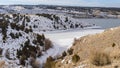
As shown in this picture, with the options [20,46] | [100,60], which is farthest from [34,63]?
[100,60]

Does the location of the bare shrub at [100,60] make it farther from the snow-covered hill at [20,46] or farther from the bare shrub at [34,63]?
the bare shrub at [34,63]

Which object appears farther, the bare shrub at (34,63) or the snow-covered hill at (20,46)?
the snow-covered hill at (20,46)

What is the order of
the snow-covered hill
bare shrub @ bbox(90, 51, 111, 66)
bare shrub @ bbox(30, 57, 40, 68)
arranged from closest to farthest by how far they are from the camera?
1. bare shrub @ bbox(90, 51, 111, 66)
2. bare shrub @ bbox(30, 57, 40, 68)
3. the snow-covered hill

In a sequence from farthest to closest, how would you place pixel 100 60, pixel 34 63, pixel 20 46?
pixel 20 46, pixel 34 63, pixel 100 60

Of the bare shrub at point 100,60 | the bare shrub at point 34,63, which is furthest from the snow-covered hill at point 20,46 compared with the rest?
the bare shrub at point 100,60

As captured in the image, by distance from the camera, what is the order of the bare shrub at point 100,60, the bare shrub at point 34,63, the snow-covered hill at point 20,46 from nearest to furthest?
1. the bare shrub at point 100,60
2. the bare shrub at point 34,63
3. the snow-covered hill at point 20,46

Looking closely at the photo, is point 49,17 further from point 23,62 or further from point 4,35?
point 23,62

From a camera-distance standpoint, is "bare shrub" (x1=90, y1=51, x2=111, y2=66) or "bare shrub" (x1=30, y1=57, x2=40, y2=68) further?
"bare shrub" (x1=30, y1=57, x2=40, y2=68)

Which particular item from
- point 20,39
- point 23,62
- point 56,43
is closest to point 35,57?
point 23,62

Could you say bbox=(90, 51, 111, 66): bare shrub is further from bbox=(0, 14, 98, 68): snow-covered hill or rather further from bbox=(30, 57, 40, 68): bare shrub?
bbox=(30, 57, 40, 68): bare shrub

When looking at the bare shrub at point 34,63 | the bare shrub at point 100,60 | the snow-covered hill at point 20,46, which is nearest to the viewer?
the bare shrub at point 100,60

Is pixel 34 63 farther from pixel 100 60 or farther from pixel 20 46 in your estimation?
pixel 100 60

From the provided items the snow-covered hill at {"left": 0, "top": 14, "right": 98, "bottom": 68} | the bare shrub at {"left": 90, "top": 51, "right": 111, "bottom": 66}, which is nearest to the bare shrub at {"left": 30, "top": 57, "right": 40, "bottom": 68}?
the snow-covered hill at {"left": 0, "top": 14, "right": 98, "bottom": 68}

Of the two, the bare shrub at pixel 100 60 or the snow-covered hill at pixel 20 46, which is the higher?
the bare shrub at pixel 100 60
